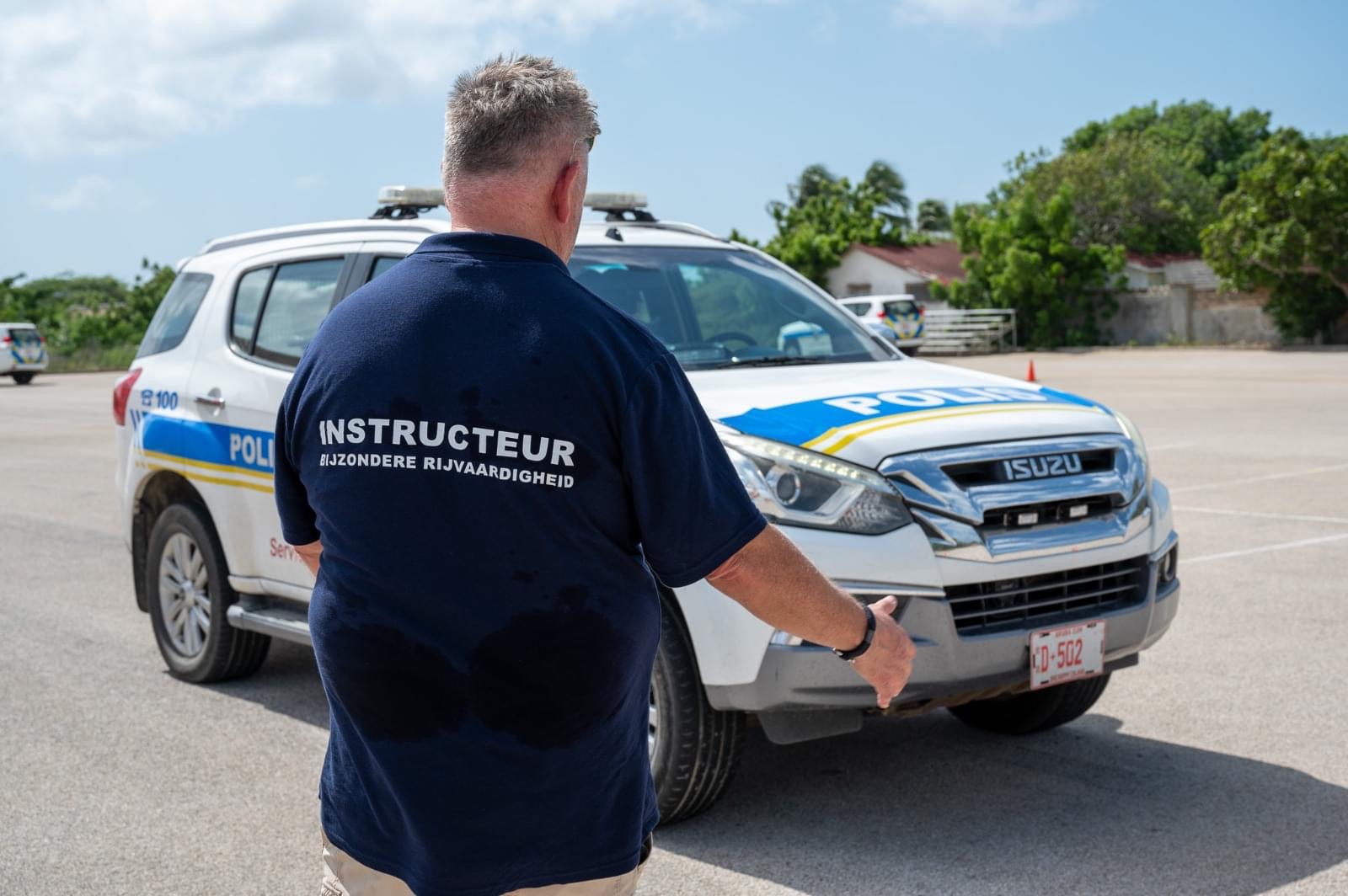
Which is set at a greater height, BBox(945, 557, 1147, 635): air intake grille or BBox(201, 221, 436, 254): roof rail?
BBox(201, 221, 436, 254): roof rail

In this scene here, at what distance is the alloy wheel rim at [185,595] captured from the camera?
632 centimetres

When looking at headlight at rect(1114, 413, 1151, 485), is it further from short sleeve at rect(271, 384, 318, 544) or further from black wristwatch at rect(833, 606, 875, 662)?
short sleeve at rect(271, 384, 318, 544)

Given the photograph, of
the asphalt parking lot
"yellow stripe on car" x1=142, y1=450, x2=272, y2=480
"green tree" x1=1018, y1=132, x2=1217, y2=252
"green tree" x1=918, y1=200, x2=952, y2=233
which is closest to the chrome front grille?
the asphalt parking lot

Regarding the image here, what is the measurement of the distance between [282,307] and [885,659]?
4.35 meters

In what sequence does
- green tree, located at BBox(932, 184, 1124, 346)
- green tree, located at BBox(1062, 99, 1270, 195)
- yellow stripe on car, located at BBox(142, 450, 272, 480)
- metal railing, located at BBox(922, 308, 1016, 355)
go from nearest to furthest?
yellow stripe on car, located at BBox(142, 450, 272, 480), green tree, located at BBox(932, 184, 1124, 346), metal railing, located at BBox(922, 308, 1016, 355), green tree, located at BBox(1062, 99, 1270, 195)

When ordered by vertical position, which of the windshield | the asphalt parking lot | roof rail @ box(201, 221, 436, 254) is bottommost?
the asphalt parking lot

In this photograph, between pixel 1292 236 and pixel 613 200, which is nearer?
pixel 613 200

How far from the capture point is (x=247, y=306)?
6.37 meters

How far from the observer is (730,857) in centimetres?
441

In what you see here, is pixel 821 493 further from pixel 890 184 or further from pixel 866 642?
pixel 890 184

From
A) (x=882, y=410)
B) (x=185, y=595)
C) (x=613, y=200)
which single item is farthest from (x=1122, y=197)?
(x=882, y=410)

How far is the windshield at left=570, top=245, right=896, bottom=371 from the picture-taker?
5.58m

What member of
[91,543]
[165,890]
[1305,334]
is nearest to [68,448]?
[91,543]

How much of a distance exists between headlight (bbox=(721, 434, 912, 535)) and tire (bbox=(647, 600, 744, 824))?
1.50ft
